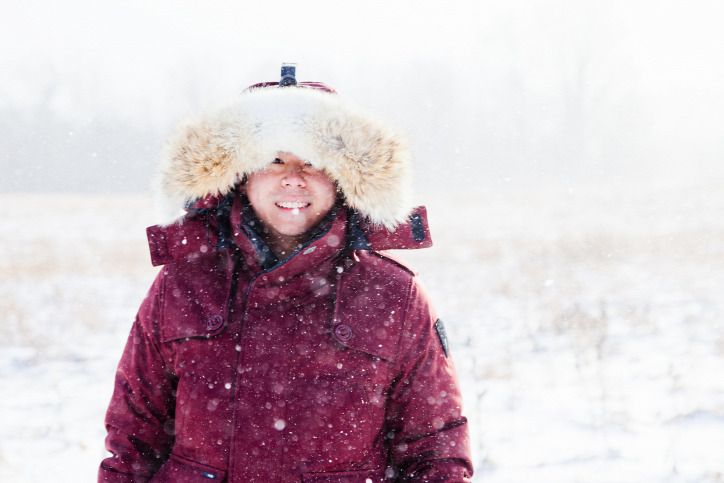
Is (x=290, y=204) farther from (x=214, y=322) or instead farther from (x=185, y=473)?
(x=185, y=473)

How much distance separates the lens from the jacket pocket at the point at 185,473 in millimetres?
1445

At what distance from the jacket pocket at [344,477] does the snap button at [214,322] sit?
18.9 inches

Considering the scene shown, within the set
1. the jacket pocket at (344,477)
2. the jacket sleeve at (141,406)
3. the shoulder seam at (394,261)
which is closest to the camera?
the jacket pocket at (344,477)

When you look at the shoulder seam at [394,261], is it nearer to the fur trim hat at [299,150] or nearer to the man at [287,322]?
the man at [287,322]

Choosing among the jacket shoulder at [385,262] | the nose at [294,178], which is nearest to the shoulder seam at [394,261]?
the jacket shoulder at [385,262]

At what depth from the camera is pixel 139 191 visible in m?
28.0

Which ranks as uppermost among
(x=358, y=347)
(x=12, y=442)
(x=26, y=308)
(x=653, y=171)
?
(x=653, y=171)

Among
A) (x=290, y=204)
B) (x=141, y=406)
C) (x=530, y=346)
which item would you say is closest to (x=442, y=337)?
(x=290, y=204)

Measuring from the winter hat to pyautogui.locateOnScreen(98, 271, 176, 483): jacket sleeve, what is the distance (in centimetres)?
36

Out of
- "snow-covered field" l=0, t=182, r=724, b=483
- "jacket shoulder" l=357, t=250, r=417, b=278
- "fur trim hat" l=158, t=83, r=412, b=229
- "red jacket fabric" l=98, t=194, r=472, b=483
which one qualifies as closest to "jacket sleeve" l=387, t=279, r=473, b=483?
"red jacket fabric" l=98, t=194, r=472, b=483

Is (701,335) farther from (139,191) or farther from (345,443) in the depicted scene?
(139,191)

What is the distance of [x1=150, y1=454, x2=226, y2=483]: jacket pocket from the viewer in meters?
1.45

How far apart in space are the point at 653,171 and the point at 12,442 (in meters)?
32.9

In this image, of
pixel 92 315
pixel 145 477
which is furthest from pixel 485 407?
pixel 92 315
